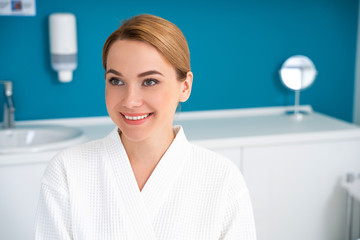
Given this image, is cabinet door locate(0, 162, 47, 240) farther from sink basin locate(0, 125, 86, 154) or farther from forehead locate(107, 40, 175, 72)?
forehead locate(107, 40, 175, 72)

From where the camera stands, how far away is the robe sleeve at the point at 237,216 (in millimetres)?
1217

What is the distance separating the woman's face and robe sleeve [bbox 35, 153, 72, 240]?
0.77 ft

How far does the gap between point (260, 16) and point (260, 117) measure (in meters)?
0.54

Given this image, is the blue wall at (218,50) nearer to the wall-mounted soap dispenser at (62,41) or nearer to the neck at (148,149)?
the wall-mounted soap dispenser at (62,41)

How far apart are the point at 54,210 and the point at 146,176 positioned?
0.25 metres

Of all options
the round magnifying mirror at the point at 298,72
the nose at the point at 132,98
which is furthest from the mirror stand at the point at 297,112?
the nose at the point at 132,98

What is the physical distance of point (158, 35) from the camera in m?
1.10

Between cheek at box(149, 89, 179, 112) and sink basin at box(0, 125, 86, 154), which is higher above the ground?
cheek at box(149, 89, 179, 112)

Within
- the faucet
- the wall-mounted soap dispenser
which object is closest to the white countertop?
the faucet

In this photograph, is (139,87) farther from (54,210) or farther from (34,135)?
(34,135)

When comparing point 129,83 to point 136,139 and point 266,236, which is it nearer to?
point 136,139

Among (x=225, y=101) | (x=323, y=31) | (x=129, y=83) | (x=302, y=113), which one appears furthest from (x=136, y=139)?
(x=323, y=31)

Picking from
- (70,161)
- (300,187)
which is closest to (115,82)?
(70,161)

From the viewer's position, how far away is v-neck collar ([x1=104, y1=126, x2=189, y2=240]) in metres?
1.22
